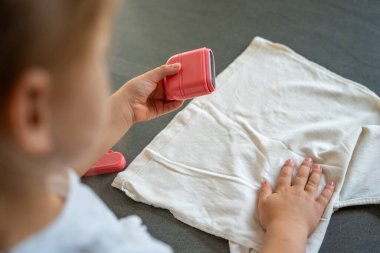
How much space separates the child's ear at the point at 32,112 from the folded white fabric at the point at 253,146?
401mm

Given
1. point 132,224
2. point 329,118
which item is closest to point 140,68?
point 329,118

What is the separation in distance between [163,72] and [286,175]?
0.26 m

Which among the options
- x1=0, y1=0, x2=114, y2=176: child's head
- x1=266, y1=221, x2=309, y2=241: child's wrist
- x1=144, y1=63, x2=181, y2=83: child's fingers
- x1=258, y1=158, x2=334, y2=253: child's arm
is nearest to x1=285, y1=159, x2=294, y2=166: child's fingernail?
x1=258, y1=158, x2=334, y2=253: child's arm

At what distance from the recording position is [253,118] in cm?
76

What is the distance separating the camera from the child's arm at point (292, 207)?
1.89 feet

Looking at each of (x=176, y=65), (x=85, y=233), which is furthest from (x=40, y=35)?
(x=176, y=65)

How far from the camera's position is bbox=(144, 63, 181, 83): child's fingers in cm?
65

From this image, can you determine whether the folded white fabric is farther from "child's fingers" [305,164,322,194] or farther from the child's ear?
the child's ear

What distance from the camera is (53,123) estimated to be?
292 mm

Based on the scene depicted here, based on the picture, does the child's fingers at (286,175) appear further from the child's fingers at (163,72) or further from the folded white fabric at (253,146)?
the child's fingers at (163,72)

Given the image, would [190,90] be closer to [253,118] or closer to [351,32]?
[253,118]

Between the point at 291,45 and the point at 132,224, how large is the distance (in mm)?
624

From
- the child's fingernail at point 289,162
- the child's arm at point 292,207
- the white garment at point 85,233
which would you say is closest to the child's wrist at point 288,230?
the child's arm at point 292,207

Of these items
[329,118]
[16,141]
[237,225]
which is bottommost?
[237,225]
